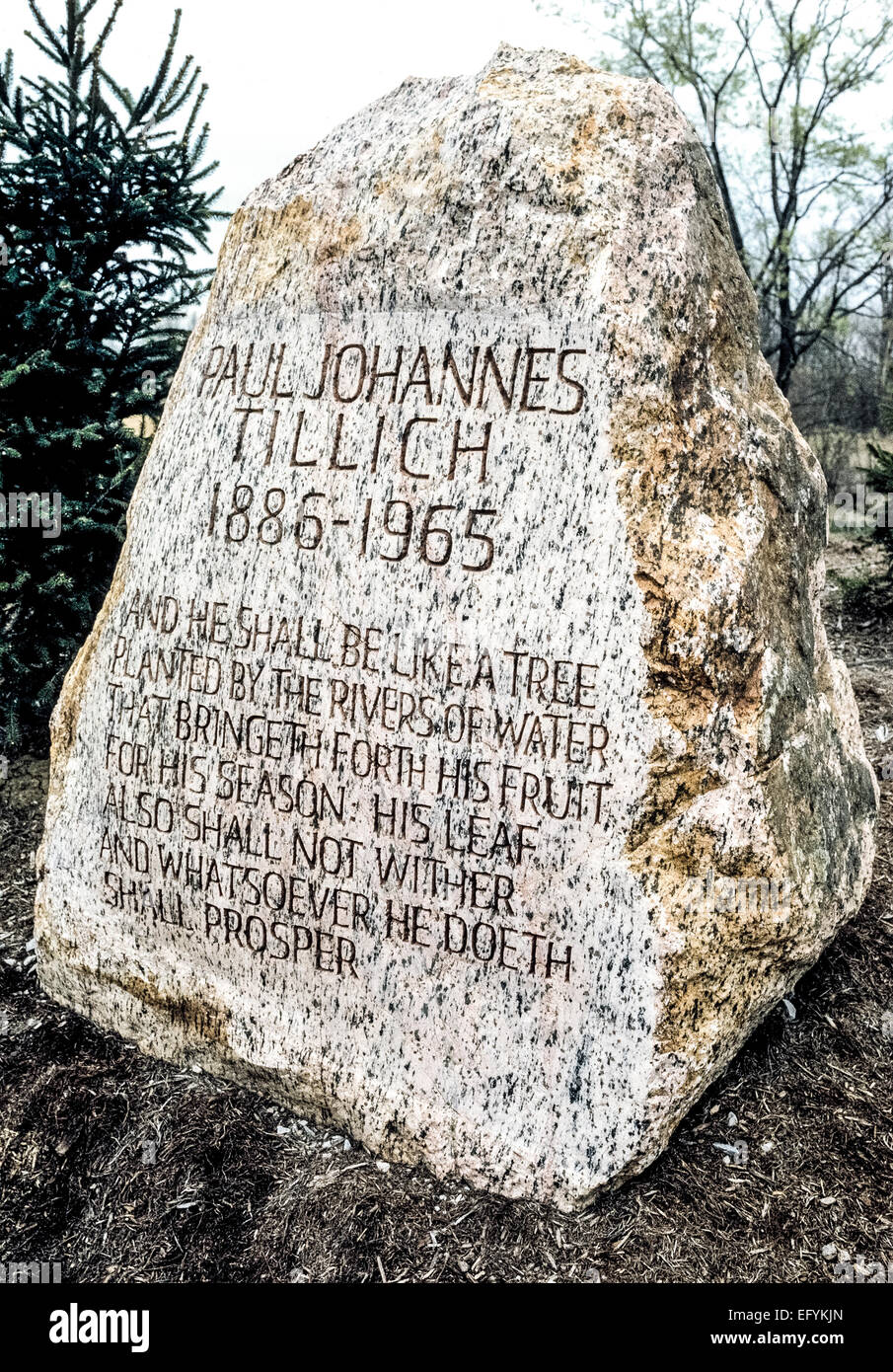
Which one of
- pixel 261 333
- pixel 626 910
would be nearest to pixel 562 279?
pixel 261 333

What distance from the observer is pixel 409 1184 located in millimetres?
3217

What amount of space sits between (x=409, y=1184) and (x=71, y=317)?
13.8 feet

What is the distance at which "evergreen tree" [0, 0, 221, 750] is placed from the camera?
521 cm

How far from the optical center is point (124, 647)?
372 cm

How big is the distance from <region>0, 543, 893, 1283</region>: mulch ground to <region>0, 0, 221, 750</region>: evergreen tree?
215 cm

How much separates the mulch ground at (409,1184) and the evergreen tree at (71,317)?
7.05ft

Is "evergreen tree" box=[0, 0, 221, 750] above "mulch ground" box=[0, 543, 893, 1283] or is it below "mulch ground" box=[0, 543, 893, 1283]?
above

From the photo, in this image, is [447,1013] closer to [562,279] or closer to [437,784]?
[437,784]

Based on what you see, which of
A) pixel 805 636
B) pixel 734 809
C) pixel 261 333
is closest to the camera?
pixel 734 809

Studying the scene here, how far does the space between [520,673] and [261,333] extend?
1.46m

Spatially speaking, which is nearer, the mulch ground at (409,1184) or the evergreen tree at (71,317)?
the mulch ground at (409,1184)

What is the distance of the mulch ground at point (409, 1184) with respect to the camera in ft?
9.81

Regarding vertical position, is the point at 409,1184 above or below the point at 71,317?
below

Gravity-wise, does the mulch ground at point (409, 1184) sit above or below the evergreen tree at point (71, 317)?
below
